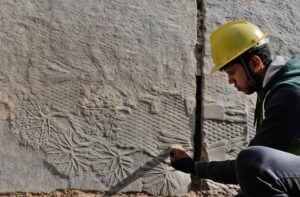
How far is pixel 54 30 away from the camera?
11.2 feet

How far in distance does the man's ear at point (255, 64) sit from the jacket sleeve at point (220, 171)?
1.37 ft

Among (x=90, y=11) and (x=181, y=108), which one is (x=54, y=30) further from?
(x=181, y=108)

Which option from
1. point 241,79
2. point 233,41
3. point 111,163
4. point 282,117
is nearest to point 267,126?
point 282,117

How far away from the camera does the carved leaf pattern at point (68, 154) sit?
3.20 m

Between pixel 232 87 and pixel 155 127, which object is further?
pixel 232 87

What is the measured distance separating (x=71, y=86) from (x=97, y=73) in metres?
0.17

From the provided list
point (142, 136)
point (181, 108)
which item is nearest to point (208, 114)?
point (181, 108)

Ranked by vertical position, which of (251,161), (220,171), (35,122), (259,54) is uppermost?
(259,54)

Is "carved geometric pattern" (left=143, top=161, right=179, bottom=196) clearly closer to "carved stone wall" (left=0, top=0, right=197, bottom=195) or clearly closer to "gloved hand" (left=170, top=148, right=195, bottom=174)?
"carved stone wall" (left=0, top=0, right=197, bottom=195)

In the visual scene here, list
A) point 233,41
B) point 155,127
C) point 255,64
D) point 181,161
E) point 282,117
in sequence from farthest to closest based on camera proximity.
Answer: point 155,127
point 181,161
point 233,41
point 255,64
point 282,117

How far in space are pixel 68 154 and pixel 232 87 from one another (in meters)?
1.03

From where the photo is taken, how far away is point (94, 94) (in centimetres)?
333

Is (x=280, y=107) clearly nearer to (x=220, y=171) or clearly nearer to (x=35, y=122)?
(x=220, y=171)

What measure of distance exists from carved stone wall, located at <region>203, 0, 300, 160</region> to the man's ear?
2.67ft
